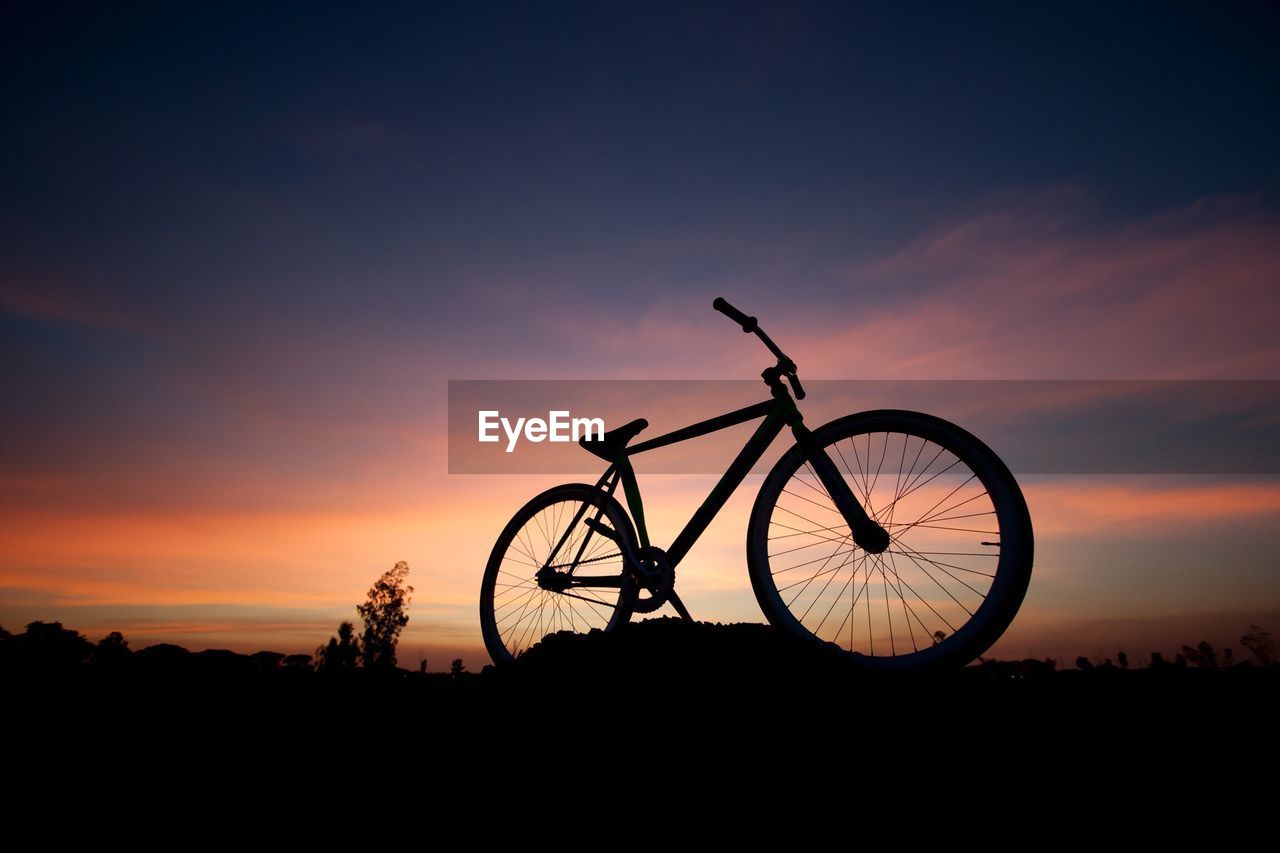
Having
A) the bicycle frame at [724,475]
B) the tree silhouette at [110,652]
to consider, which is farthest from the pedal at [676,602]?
the tree silhouette at [110,652]

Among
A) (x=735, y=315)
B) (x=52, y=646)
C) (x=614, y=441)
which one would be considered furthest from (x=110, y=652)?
(x=735, y=315)

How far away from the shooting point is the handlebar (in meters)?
4.41

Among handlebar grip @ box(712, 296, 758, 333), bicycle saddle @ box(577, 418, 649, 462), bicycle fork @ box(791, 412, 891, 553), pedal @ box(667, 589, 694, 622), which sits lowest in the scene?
pedal @ box(667, 589, 694, 622)

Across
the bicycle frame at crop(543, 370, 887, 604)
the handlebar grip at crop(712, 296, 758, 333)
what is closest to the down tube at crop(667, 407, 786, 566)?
the bicycle frame at crop(543, 370, 887, 604)

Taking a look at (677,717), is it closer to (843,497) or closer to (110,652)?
(843,497)

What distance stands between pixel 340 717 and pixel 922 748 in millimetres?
3329

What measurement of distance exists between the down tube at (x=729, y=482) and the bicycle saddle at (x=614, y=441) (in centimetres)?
99

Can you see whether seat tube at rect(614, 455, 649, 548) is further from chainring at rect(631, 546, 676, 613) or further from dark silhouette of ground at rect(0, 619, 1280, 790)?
dark silhouette of ground at rect(0, 619, 1280, 790)

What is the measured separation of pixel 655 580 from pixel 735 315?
1.99 meters

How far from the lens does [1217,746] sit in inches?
110

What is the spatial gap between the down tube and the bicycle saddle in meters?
0.99

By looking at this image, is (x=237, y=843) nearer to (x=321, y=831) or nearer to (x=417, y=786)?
(x=321, y=831)

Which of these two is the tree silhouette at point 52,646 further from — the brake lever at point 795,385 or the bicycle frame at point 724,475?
the brake lever at point 795,385

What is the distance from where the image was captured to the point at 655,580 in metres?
4.89
